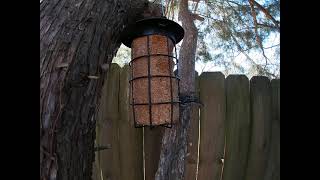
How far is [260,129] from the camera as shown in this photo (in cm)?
217

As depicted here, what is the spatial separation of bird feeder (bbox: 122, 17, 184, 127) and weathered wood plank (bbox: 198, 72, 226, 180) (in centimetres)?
61

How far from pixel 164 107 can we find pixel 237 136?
806 millimetres

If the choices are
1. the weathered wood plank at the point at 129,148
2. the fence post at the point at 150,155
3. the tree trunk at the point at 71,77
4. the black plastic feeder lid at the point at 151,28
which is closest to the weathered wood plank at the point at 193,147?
the fence post at the point at 150,155

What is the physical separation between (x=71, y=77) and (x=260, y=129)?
4.44 feet

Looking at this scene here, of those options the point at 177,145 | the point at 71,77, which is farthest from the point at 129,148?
the point at 71,77

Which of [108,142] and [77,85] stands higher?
[77,85]

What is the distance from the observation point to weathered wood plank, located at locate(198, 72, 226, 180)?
7.04 feet

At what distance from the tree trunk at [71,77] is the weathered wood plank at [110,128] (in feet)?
2.32

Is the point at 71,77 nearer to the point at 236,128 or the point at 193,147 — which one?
the point at 193,147

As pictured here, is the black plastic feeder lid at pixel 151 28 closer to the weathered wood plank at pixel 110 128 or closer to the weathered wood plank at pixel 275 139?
the weathered wood plank at pixel 110 128
